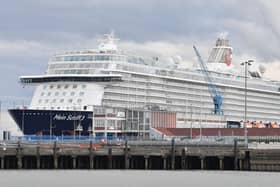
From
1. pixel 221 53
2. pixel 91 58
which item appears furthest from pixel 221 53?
pixel 91 58

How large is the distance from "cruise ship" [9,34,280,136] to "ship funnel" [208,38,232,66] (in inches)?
847

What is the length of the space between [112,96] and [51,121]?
9.53 meters

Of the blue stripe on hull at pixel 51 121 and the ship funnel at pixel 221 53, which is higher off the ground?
the ship funnel at pixel 221 53

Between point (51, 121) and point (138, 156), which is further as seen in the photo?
point (51, 121)

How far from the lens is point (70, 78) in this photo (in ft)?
438

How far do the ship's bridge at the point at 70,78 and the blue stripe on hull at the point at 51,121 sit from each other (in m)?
5.57

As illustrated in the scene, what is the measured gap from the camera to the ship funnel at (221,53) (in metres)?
175

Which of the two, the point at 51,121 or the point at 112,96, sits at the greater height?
the point at 112,96
